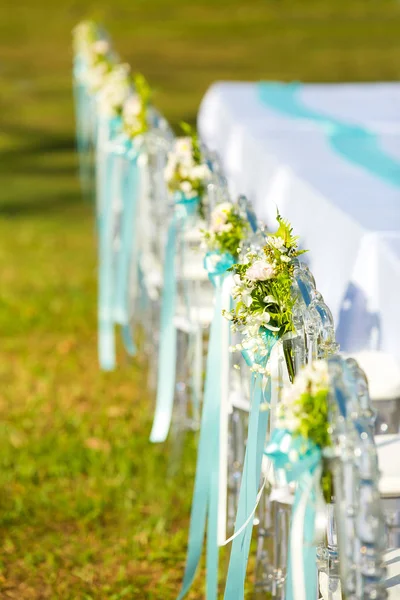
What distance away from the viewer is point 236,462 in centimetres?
313

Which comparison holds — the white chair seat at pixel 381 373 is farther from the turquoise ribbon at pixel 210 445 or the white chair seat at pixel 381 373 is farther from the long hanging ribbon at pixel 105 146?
the long hanging ribbon at pixel 105 146

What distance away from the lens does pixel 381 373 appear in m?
2.72

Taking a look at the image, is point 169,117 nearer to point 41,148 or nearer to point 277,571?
point 41,148

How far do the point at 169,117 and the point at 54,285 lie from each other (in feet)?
21.3

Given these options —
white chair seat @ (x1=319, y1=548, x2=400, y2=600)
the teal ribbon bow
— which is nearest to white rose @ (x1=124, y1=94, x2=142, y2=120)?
the teal ribbon bow

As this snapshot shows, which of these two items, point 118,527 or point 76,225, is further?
point 76,225

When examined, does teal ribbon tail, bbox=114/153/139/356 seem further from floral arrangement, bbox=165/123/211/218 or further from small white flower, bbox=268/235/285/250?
small white flower, bbox=268/235/285/250

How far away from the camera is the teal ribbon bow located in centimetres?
462

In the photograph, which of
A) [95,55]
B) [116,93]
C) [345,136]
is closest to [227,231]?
[345,136]

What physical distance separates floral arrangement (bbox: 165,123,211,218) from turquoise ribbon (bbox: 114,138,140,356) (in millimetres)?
1012

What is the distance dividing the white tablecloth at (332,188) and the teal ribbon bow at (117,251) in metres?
0.52

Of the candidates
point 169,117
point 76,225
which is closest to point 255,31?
point 169,117

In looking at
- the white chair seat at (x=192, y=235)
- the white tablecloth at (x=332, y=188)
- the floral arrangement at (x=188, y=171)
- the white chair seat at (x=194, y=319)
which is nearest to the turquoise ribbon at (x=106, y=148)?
the white tablecloth at (x=332, y=188)

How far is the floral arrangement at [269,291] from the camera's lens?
2.07m
